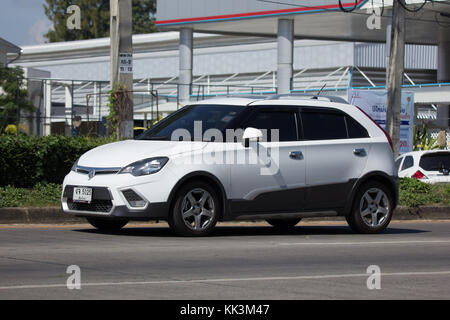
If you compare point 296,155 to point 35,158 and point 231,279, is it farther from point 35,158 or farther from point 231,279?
point 35,158

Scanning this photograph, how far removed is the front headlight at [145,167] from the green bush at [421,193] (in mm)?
6872

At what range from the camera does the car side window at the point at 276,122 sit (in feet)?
39.8

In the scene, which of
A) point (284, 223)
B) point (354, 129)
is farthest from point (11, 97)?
point (354, 129)

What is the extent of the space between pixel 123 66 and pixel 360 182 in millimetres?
5332

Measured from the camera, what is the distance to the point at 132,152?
1135 cm

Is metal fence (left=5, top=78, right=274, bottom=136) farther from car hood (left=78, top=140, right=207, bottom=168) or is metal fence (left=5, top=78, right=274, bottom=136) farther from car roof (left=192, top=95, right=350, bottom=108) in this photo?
car hood (left=78, top=140, right=207, bottom=168)

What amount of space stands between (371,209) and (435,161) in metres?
7.78

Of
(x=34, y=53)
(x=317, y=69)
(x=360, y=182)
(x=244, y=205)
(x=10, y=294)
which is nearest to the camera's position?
(x=10, y=294)

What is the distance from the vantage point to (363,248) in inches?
438

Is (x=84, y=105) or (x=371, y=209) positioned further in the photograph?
(x=84, y=105)

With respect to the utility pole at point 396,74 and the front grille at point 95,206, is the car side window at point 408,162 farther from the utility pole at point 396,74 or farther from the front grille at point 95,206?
the front grille at point 95,206

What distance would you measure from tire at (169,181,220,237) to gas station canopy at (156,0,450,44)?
960 inches
